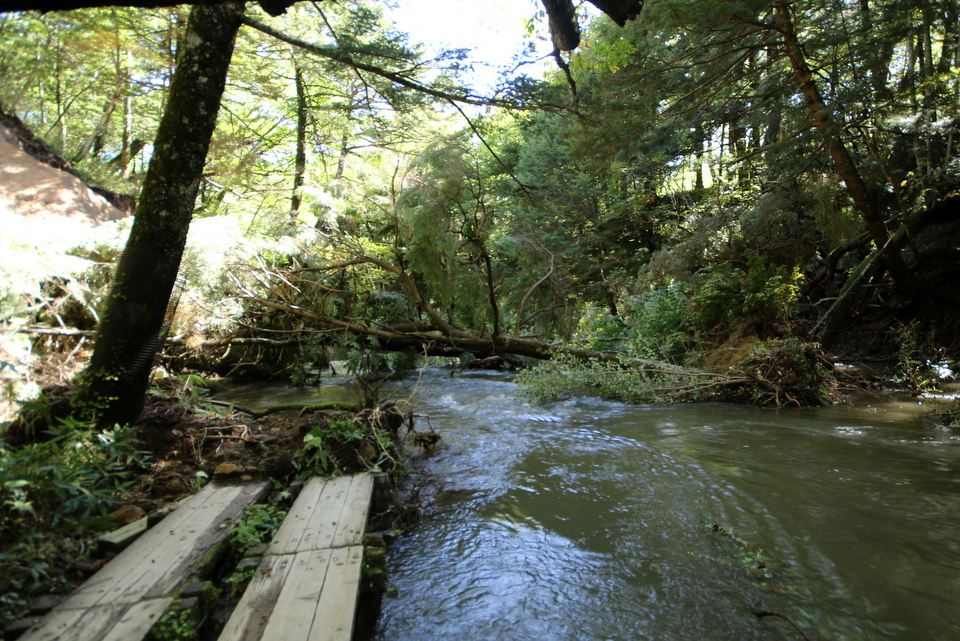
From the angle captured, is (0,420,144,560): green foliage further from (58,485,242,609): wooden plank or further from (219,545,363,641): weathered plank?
(219,545,363,641): weathered plank

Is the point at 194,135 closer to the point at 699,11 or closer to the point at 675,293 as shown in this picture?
the point at 699,11

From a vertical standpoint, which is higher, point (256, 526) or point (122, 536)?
point (122, 536)

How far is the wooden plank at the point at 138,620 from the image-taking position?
2.21 meters

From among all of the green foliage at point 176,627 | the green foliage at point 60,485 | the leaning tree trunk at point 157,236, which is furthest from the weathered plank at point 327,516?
the leaning tree trunk at point 157,236

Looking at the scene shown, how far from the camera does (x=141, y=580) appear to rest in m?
2.66

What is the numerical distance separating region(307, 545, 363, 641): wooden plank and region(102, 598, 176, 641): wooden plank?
714 millimetres

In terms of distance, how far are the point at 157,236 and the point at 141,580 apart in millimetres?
2989

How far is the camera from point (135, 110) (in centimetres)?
1322

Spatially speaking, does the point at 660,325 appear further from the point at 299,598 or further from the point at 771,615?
the point at 299,598

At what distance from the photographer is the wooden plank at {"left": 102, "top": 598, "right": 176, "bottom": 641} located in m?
2.21

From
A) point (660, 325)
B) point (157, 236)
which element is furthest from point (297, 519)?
point (660, 325)

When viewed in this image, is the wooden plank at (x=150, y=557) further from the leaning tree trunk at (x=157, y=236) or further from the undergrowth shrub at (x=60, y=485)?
the leaning tree trunk at (x=157, y=236)

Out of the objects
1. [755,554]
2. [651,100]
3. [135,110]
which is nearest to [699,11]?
[651,100]

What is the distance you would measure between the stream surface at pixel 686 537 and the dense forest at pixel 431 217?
1444mm
